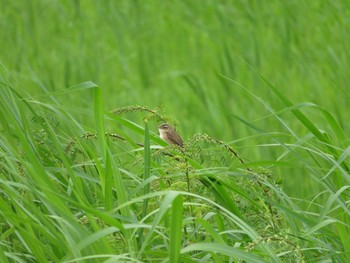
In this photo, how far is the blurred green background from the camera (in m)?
6.96

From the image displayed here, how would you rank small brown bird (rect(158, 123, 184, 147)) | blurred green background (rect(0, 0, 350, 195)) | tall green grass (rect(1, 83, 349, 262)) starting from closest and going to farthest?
tall green grass (rect(1, 83, 349, 262))
small brown bird (rect(158, 123, 184, 147))
blurred green background (rect(0, 0, 350, 195))

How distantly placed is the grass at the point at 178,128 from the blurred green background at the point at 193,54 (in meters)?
0.02

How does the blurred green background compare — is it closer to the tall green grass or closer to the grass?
the grass

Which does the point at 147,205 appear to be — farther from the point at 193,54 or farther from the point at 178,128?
the point at 193,54

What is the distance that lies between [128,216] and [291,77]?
187 inches

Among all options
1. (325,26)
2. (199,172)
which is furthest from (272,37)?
(199,172)

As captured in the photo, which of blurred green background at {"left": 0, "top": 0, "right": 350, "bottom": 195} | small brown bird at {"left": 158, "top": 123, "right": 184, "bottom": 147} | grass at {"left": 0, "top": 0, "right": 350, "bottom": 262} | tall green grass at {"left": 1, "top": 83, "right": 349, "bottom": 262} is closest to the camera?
tall green grass at {"left": 1, "top": 83, "right": 349, "bottom": 262}

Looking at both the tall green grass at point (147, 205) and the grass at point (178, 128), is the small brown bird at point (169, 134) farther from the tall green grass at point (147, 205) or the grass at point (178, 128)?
the tall green grass at point (147, 205)

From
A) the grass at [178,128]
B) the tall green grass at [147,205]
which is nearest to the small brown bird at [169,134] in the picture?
the grass at [178,128]

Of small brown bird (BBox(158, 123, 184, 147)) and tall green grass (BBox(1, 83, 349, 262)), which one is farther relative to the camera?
small brown bird (BBox(158, 123, 184, 147))

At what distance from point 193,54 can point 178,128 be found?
455 cm

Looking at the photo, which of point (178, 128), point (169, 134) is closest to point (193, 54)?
point (169, 134)

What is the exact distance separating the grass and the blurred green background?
0.05 feet

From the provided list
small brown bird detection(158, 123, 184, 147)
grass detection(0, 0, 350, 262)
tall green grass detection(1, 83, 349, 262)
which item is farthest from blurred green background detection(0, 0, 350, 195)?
tall green grass detection(1, 83, 349, 262)
